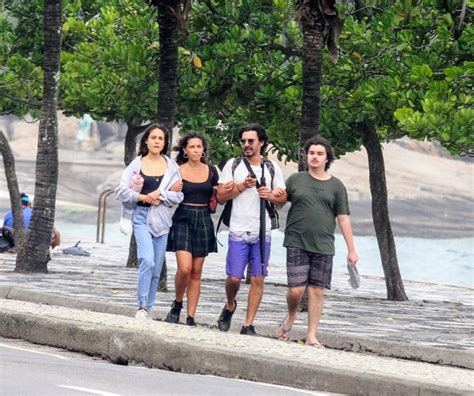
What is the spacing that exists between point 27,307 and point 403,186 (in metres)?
89.9

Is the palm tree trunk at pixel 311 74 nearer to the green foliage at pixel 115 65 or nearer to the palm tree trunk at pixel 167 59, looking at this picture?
the palm tree trunk at pixel 167 59

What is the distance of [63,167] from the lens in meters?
108

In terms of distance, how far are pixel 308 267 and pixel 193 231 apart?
1.42m

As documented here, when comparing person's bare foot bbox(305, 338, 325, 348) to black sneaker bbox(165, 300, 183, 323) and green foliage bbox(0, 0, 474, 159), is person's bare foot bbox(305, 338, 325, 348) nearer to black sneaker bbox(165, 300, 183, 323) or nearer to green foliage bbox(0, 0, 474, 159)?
black sneaker bbox(165, 300, 183, 323)

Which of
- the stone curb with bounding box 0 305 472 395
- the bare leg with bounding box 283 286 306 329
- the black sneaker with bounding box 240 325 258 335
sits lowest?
the stone curb with bounding box 0 305 472 395

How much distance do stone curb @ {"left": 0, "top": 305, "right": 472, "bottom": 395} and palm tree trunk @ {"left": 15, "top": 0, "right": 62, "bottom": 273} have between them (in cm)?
880

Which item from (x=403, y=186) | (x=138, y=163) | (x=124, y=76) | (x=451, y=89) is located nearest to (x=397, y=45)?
(x=451, y=89)

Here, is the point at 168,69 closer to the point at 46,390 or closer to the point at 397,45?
the point at 397,45

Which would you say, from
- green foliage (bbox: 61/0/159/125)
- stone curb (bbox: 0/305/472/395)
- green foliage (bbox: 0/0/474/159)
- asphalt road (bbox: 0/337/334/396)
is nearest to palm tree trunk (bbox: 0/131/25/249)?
green foliage (bbox: 0/0/474/159)

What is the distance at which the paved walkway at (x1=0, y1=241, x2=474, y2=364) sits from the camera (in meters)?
17.1

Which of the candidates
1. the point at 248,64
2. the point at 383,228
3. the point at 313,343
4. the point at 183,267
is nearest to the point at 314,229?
the point at 313,343

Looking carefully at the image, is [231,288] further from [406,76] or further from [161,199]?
[406,76]

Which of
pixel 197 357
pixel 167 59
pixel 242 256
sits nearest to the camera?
pixel 197 357

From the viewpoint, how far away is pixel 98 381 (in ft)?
39.0
